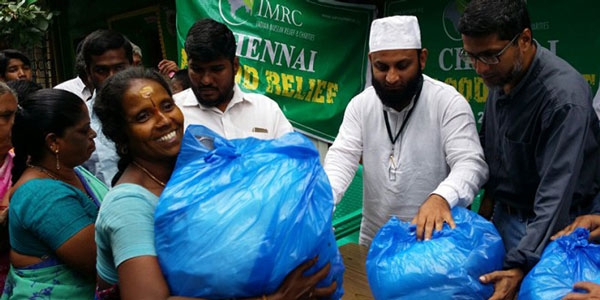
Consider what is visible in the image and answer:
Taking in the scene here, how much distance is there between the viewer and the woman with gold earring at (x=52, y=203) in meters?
1.56

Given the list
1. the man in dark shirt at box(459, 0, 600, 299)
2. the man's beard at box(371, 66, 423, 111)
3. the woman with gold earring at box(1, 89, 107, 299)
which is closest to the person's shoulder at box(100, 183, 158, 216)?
the woman with gold earring at box(1, 89, 107, 299)

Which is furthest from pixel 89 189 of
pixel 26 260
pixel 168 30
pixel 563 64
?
pixel 168 30

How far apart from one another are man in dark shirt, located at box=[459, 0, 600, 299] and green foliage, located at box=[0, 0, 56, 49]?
4.70 meters

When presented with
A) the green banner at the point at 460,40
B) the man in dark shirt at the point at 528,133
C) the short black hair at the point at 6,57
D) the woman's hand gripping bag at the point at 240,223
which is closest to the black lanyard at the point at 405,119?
the man in dark shirt at the point at 528,133

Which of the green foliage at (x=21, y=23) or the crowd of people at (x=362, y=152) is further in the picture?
the green foliage at (x=21, y=23)

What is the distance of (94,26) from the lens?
27.0 ft

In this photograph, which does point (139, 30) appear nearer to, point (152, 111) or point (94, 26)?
point (94, 26)

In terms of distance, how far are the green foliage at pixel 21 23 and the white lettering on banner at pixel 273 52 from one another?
2.24 metres

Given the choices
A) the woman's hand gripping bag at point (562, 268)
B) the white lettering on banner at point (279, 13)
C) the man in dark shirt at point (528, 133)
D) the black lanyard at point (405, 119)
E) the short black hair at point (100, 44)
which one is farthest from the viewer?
the white lettering on banner at point (279, 13)

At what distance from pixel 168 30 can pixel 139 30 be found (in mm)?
894

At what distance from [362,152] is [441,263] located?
106 cm

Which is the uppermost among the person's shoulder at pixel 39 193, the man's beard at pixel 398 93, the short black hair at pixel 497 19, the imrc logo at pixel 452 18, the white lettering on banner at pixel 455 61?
the short black hair at pixel 497 19

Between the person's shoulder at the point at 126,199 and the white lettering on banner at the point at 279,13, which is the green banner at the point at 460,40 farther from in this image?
the person's shoulder at the point at 126,199

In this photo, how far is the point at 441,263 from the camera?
164 cm
